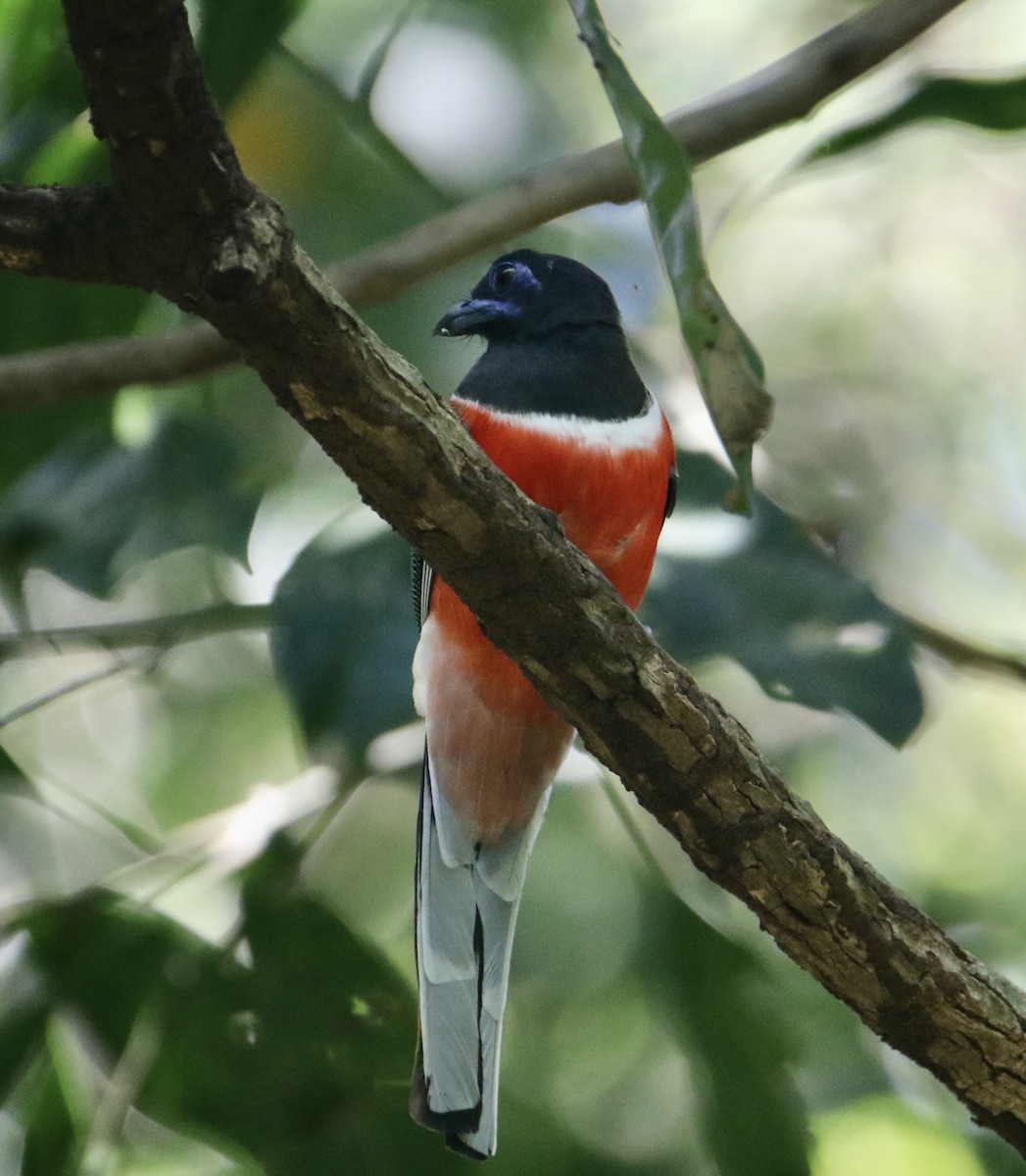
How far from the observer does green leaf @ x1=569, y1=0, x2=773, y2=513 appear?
1721 millimetres

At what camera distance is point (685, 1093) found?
3.76 meters

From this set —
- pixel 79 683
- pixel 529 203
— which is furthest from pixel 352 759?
pixel 529 203

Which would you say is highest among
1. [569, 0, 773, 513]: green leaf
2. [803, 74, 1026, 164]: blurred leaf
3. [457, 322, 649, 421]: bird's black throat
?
[569, 0, 773, 513]: green leaf

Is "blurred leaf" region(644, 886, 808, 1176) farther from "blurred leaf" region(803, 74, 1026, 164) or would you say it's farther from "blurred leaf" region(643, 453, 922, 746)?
"blurred leaf" region(803, 74, 1026, 164)

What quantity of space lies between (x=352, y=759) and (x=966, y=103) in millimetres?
1865

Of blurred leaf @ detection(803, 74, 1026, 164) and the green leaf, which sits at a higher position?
the green leaf

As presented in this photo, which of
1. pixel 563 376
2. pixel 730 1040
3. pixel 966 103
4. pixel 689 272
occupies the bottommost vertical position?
pixel 730 1040

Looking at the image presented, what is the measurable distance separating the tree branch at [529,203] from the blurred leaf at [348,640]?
0.49 m

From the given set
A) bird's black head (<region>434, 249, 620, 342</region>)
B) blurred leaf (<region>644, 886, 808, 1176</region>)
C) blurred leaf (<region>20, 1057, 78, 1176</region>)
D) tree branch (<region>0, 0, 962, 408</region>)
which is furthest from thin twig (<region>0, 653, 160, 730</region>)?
blurred leaf (<region>644, 886, 808, 1176</region>)

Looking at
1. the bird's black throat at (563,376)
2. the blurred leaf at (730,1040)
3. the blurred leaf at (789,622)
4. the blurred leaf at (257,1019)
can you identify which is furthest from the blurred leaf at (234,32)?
the blurred leaf at (730,1040)

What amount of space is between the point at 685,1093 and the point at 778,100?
2.39 m

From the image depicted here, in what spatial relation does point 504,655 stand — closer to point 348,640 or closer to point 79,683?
point 348,640

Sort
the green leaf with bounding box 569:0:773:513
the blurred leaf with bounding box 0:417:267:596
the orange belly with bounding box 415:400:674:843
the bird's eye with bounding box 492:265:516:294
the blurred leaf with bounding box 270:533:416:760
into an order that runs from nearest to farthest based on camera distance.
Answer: the green leaf with bounding box 569:0:773:513
the orange belly with bounding box 415:400:674:843
the blurred leaf with bounding box 270:533:416:760
the bird's eye with bounding box 492:265:516:294
the blurred leaf with bounding box 0:417:267:596

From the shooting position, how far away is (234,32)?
10.4ft
